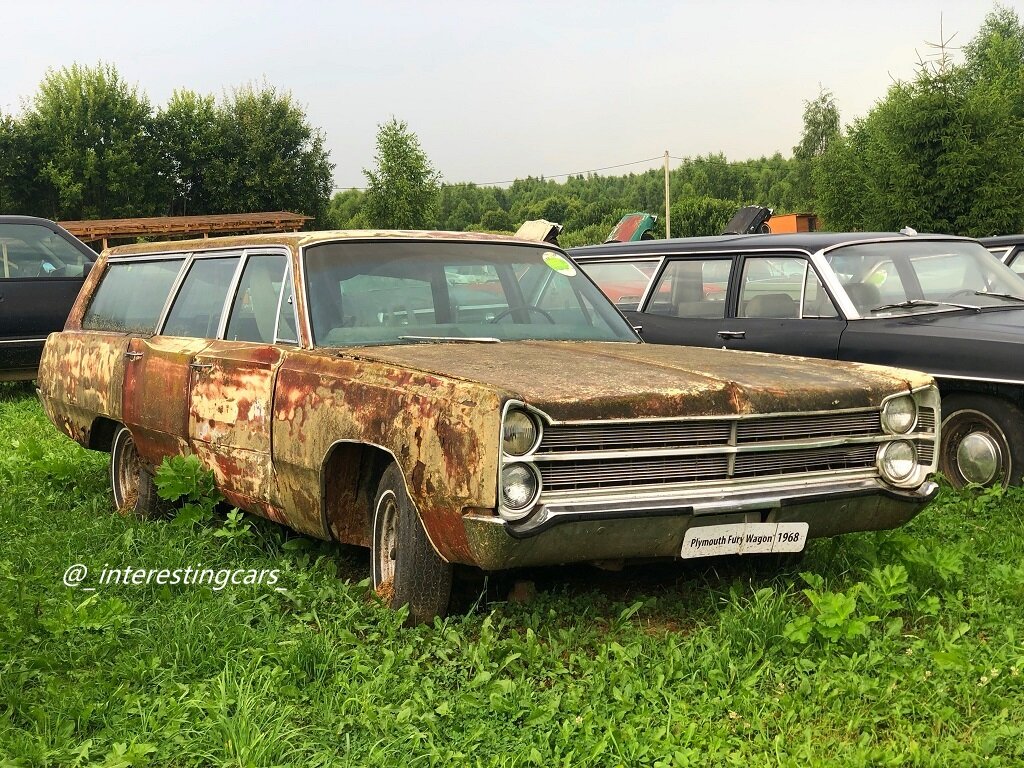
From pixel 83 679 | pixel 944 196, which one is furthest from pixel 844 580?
pixel 944 196

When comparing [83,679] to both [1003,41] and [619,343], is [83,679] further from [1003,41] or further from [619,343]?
[1003,41]

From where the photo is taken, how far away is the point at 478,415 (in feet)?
11.9

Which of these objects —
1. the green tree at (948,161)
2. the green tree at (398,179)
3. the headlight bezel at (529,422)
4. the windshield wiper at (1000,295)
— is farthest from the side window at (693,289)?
the green tree at (398,179)

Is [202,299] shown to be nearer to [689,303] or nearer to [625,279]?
[689,303]

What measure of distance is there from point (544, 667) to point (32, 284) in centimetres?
987

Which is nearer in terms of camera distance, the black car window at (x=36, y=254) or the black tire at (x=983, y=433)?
the black tire at (x=983, y=433)

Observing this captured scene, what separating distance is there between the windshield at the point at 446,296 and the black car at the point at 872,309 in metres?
2.13

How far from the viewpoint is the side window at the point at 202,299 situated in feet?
18.6

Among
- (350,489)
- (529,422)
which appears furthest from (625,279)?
(529,422)

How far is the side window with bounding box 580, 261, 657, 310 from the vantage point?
28.0 feet

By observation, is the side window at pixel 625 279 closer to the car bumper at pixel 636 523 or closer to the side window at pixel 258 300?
the side window at pixel 258 300

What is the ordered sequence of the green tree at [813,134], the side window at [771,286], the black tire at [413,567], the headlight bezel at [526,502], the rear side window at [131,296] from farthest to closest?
the green tree at [813,134] < the side window at [771,286] < the rear side window at [131,296] < the black tire at [413,567] < the headlight bezel at [526,502]

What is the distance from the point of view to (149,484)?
6062 millimetres

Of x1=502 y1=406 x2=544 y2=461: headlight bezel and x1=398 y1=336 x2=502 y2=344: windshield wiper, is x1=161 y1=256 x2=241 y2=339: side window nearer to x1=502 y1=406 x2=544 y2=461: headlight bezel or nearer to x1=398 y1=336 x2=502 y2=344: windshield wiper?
x1=398 y1=336 x2=502 y2=344: windshield wiper
